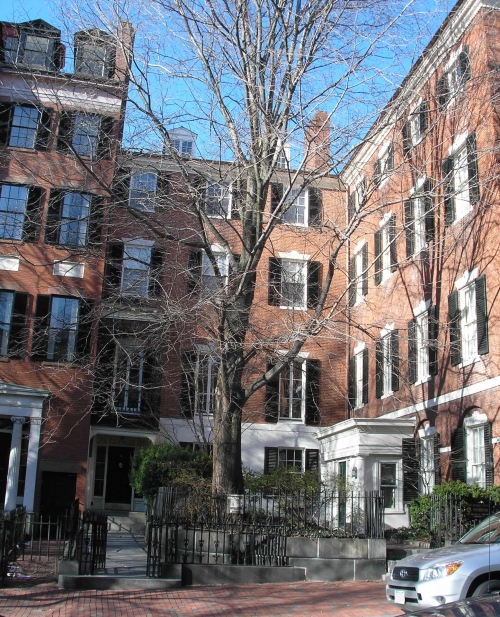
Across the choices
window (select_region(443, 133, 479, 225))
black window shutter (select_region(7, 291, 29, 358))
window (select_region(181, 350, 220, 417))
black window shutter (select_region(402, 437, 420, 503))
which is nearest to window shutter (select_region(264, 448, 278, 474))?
window (select_region(181, 350, 220, 417))

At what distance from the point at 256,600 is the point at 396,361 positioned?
39.7 feet

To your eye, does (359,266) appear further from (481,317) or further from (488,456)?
(488,456)

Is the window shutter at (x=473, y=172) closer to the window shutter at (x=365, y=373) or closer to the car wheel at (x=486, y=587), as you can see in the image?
the window shutter at (x=365, y=373)

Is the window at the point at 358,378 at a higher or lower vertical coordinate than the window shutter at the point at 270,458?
higher

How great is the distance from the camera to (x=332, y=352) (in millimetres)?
26562

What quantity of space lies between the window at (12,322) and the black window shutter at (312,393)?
10277 mm

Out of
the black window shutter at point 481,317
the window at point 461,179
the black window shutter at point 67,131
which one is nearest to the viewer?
the black window shutter at point 67,131

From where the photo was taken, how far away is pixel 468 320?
59.0 feet

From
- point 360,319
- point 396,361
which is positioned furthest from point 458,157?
point 360,319

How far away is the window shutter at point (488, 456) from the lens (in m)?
16.1

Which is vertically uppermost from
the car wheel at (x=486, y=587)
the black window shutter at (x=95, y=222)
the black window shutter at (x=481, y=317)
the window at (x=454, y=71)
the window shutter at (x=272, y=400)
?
the window at (x=454, y=71)

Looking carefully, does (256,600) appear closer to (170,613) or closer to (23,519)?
(170,613)

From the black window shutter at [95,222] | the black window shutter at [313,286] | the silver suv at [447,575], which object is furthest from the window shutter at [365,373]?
the silver suv at [447,575]

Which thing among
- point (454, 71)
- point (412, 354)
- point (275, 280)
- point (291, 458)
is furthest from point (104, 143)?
point (291, 458)
